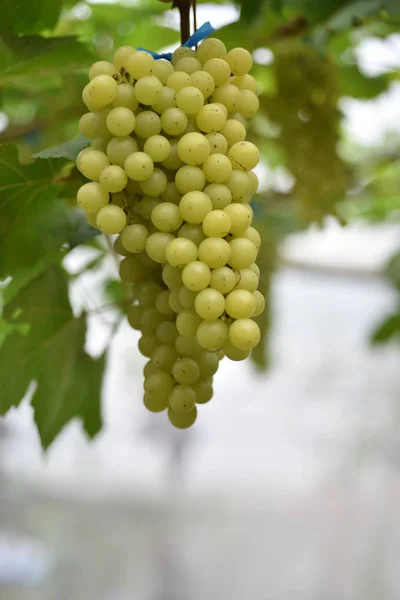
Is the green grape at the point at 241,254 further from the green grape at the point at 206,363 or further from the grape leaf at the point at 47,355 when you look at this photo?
the grape leaf at the point at 47,355

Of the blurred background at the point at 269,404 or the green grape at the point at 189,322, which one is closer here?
the green grape at the point at 189,322

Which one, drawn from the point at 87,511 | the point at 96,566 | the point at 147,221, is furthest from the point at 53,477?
the point at 147,221

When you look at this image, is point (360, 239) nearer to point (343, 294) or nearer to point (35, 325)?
point (343, 294)

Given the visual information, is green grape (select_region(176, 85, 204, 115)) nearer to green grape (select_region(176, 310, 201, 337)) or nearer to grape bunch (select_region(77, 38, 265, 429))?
grape bunch (select_region(77, 38, 265, 429))

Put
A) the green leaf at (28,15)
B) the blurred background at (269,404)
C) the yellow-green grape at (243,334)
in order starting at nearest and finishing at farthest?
the yellow-green grape at (243,334) → the green leaf at (28,15) → the blurred background at (269,404)

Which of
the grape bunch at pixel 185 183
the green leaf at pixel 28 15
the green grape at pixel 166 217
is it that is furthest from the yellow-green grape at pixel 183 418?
the green leaf at pixel 28 15

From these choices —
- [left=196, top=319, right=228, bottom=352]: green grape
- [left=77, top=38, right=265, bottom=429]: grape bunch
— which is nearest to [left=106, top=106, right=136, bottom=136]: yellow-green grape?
[left=77, top=38, right=265, bottom=429]: grape bunch

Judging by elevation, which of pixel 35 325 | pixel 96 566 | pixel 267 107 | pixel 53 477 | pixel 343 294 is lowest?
pixel 96 566

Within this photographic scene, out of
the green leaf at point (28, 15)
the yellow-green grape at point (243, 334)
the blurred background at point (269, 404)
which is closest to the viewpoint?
the yellow-green grape at point (243, 334)
